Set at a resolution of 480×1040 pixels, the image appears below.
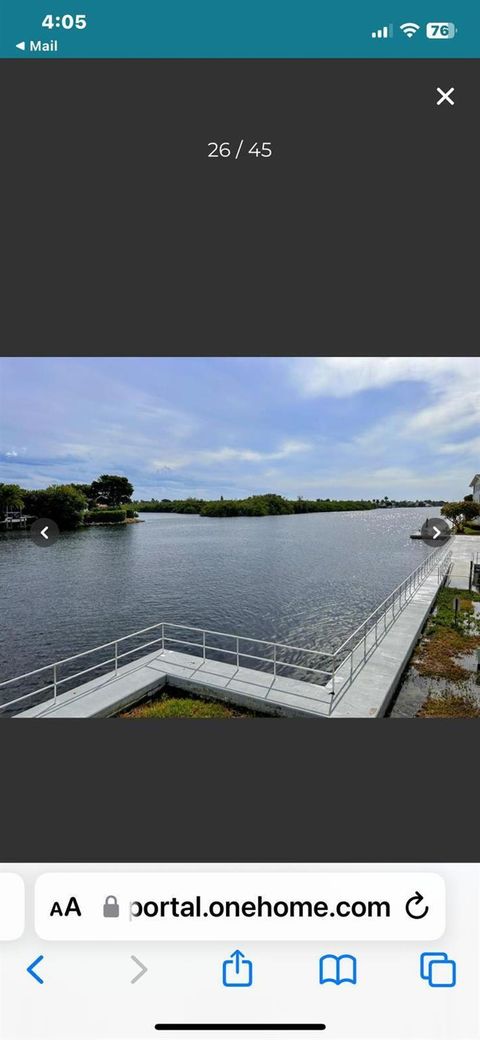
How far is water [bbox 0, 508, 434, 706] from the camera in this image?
10.4 metres

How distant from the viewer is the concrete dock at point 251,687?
14.6 feet

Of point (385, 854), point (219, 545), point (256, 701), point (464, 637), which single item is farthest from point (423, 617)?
point (219, 545)

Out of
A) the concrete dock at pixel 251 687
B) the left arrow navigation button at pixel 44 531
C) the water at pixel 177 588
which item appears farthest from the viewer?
the water at pixel 177 588

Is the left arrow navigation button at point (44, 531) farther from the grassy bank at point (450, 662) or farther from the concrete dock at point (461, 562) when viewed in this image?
the concrete dock at point (461, 562)
